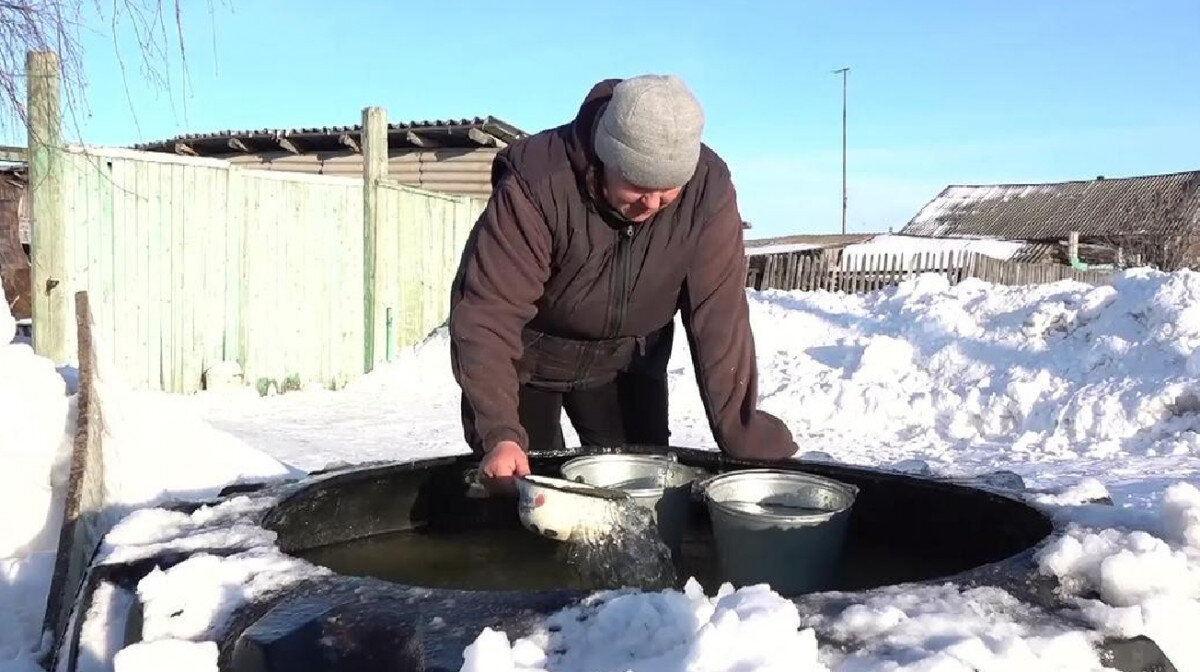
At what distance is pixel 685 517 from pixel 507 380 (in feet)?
1.84

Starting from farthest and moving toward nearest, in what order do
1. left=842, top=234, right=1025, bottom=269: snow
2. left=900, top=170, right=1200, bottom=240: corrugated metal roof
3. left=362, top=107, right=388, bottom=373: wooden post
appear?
left=900, top=170, right=1200, bottom=240: corrugated metal roof, left=842, top=234, right=1025, bottom=269: snow, left=362, top=107, right=388, bottom=373: wooden post

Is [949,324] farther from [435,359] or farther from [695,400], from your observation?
[435,359]

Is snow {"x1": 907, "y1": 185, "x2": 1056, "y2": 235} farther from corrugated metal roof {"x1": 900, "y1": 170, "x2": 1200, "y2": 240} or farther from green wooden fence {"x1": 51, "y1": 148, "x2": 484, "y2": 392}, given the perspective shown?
green wooden fence {"x1": 51, "y1": 148, "x2": 484, "y2": 392}

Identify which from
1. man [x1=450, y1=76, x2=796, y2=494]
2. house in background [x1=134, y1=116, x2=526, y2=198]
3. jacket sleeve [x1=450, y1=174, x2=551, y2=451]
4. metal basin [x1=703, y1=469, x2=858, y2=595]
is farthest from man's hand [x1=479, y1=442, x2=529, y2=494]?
house in background [x1=134, y1=116, x2=526, y2=198]

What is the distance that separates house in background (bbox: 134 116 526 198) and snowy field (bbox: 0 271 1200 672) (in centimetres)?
408

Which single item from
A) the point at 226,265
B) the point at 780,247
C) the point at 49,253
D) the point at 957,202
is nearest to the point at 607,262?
the point at 49,253

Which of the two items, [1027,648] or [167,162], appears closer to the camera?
[1027,648]

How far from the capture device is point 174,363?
7691mm

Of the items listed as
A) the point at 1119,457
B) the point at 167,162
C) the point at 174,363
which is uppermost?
the point at 167,162

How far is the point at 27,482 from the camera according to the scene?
127 inches

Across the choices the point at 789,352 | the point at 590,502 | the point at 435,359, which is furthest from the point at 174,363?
the point at 590,502

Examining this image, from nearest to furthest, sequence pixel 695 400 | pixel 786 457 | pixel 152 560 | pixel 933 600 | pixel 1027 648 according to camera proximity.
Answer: pixel 1027 648 < pixel 933 600 < pixel 152 560 < pixel 786 457 < pixel 695 400

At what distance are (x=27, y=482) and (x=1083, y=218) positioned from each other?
32084mm

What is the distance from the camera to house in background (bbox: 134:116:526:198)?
13.5 m
